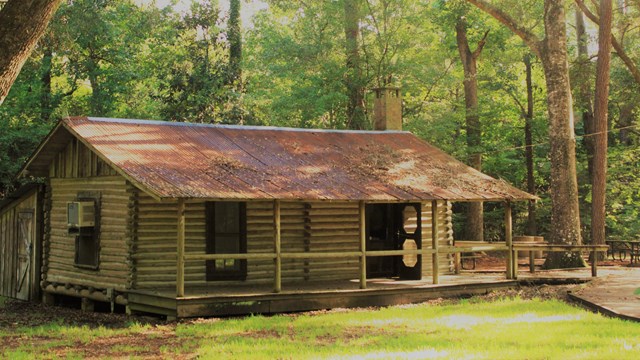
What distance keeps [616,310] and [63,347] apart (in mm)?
9411

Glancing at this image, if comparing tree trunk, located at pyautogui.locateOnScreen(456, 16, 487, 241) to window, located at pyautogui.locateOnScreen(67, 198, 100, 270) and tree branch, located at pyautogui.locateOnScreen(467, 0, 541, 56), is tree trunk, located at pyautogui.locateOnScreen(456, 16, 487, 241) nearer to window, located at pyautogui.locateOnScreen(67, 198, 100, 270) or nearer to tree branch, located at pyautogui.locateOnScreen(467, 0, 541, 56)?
tree branch, located at pyautogui.locateOnScreen(467, 0, 541, 56)

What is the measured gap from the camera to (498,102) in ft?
124

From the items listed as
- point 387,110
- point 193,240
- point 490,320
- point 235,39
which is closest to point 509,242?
point 490,320

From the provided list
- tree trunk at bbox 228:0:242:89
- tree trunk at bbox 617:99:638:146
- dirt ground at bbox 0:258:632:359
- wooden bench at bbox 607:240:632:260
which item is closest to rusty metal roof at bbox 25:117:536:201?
dirt ground at bbox 0:258:632:359

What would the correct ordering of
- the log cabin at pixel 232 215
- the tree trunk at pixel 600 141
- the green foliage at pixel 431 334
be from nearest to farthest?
the green foliage at pixel 431 334 → the log cabin at pixel 232 215 → the tree trunk at pixel 600 141

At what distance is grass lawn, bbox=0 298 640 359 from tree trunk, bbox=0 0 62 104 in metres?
4.52

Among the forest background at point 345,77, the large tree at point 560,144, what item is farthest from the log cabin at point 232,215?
the forest background at point 345,77

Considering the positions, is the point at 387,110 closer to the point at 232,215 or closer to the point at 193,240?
the point at 232,215

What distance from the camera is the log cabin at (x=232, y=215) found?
617 inches

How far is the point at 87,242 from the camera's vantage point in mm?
18172

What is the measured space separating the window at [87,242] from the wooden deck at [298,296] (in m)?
2.07

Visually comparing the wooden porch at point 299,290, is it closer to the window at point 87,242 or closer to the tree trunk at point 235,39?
the window at point 87,242

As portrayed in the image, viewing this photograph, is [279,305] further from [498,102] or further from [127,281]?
[498,102]

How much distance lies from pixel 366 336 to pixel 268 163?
5.70 metres
